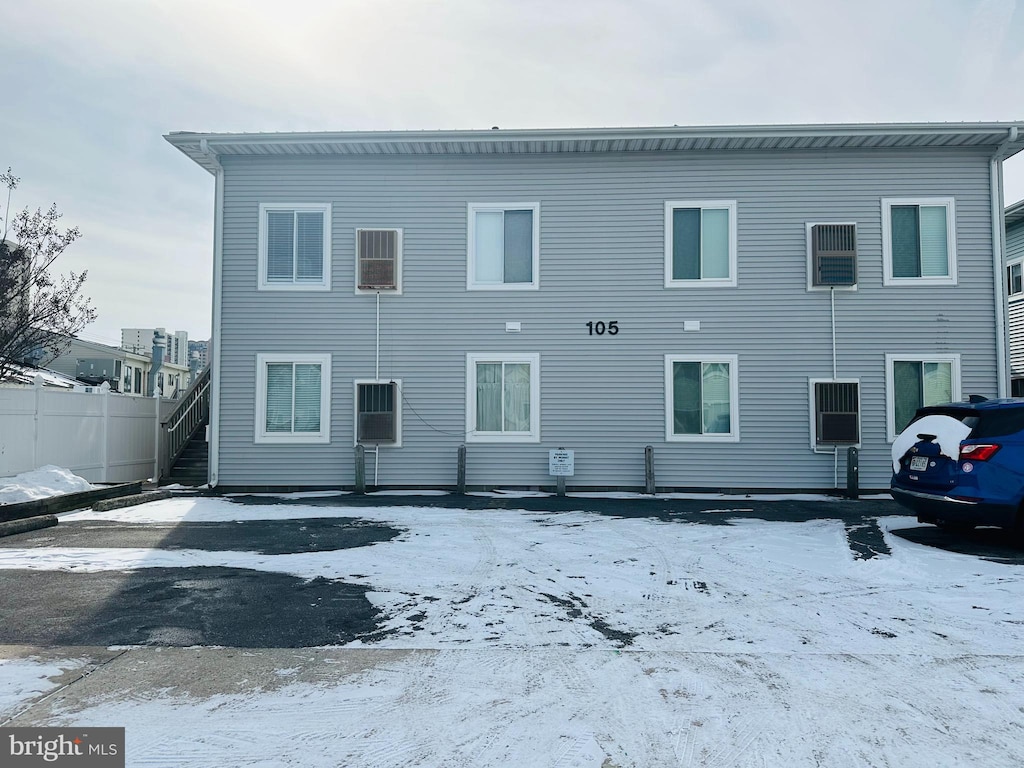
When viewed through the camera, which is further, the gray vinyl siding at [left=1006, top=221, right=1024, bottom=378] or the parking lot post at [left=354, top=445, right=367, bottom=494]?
the gray vinyl siding at [left=1006, top=221, right=1024, bottom=378]

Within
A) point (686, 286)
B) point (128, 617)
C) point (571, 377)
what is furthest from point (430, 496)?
point (128, 617)

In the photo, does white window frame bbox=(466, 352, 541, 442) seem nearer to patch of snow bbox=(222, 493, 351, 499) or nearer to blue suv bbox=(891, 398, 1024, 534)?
patch of snow bbox=(222, 493, 351, 499)

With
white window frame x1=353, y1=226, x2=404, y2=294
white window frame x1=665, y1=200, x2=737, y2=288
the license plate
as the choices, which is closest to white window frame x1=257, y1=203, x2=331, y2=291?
white window frame x1=353, y1=226, x2=404, y2=294

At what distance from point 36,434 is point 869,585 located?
1225 cm

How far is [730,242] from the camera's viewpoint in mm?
13266

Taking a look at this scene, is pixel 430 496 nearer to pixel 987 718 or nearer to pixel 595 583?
pixel 595 583

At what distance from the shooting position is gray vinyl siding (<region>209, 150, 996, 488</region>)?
512 inches

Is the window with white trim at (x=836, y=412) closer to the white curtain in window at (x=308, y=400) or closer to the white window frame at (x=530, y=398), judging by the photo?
the white window frame at (x=530, y=398)

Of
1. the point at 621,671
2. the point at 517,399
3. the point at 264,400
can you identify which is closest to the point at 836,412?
the point at 517,399

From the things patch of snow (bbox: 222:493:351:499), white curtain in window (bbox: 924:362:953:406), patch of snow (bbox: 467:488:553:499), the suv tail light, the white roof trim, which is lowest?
patch of snow (bbox: 222:493:351:499)

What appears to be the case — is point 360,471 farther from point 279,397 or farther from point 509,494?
point 509,494

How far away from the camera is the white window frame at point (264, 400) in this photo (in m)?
13.3

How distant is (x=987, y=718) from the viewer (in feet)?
12.1

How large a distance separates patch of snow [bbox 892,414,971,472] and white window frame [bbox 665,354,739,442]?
4128 mm
